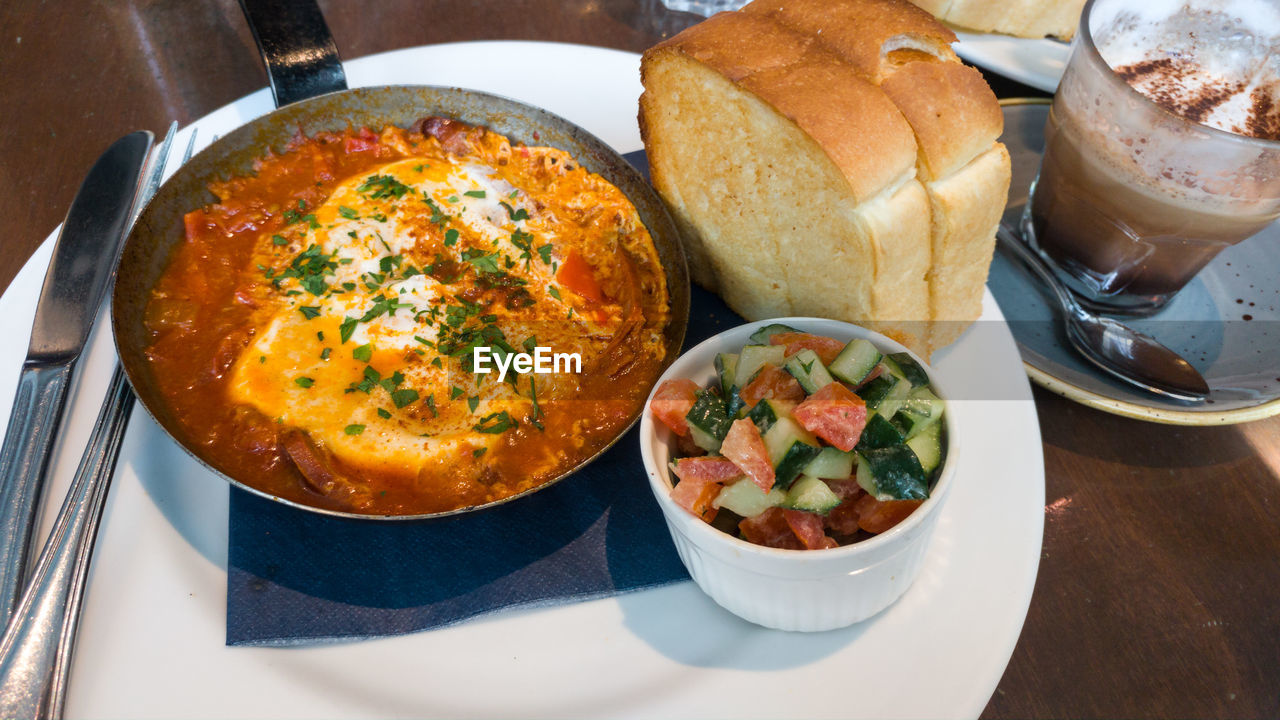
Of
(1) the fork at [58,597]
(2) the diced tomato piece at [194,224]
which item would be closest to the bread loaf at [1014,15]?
(2) the diced tomato piece at [194,224]

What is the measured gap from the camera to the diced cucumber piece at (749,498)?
1.63 metres

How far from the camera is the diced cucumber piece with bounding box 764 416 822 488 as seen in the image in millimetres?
1619

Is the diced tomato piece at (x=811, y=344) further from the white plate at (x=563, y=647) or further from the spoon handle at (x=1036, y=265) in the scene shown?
the spoon handle at (x=1036, y=265)

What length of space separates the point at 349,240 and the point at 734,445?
1564mm

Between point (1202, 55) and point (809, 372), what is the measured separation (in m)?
1.99

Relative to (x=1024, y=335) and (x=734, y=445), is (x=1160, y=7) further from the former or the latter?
(x=734, y=445)

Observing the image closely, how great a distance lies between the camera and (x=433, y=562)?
2.01 m

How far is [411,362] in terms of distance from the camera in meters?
2.25

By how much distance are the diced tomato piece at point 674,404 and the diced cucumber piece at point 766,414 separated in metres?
0.17

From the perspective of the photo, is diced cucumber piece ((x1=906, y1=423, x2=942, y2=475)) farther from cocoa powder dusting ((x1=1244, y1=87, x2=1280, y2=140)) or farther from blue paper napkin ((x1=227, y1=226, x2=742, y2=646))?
cocoa powder dusting ((x1=1244, y1=87, x2=1280, y2=140))

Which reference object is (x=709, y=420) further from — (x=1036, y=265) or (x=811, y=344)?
(x=1036, y=265)

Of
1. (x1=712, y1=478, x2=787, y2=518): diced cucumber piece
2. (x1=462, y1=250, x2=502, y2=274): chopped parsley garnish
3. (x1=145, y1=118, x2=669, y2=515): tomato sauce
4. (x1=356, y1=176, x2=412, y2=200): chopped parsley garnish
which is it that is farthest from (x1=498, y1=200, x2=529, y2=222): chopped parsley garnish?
(x1=712, y1=478, x2=787, y2=518): diced cucumber piece

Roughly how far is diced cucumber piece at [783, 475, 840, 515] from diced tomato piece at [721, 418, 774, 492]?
58mm

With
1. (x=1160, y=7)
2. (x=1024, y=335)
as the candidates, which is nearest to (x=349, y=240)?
(x=1024, y=335)
